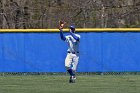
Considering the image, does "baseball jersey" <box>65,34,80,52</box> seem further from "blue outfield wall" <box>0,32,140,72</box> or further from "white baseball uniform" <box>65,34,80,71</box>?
"blue outfield wall" <box>0,32,140,72</box>

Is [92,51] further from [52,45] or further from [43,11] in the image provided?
[43,11]

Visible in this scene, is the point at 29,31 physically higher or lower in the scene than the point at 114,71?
higher

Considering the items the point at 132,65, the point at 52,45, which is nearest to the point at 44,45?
the point at 52,45

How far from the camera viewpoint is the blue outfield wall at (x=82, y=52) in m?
22.4

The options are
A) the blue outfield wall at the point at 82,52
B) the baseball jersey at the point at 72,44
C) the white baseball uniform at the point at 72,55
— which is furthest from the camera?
the blue outfield wall at the point at 82,52

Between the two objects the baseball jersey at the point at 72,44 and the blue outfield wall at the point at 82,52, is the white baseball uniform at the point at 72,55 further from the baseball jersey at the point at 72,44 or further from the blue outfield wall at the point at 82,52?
the blue outfield wall at the point at 82,52

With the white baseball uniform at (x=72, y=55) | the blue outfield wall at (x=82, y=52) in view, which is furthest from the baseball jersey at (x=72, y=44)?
the blue outfield wall at (x=82, y=52)

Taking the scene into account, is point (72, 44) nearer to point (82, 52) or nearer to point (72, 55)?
point (72, 55)

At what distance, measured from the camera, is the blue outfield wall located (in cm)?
2244

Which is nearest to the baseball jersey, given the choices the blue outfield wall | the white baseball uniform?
the white baseball uniform

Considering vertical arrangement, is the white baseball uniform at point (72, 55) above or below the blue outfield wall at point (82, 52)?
above

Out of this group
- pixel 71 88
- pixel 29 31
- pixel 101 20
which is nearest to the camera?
pixel 71 88

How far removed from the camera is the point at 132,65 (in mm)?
22484

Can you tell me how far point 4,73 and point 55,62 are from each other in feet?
6.59
